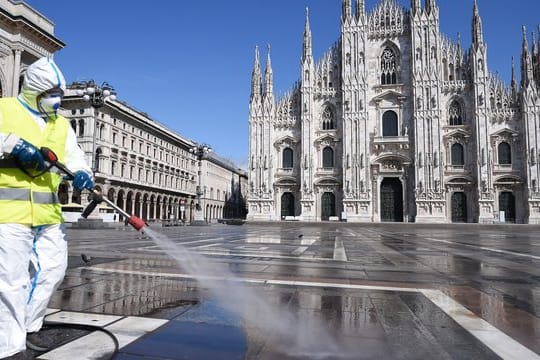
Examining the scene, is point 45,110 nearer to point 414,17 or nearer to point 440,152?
point 440,152

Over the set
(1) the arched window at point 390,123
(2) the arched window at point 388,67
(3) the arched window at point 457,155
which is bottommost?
(3) the arched window at point 457,155

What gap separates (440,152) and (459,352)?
1447 inches

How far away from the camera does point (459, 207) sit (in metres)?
36.1

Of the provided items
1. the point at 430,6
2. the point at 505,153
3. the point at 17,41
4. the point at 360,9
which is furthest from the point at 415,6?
the point at 17,41

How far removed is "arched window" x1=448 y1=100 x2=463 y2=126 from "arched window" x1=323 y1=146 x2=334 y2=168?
38.9ft

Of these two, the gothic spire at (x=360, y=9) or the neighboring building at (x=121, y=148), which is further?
the gothic spire at (x=360, y=9)

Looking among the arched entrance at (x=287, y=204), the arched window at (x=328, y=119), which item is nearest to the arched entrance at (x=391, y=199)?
the arched window at (x=328, y=119)

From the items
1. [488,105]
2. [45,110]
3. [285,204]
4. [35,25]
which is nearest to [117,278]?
[45,110]

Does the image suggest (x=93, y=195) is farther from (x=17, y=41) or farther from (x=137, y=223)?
(x=17, y=41)

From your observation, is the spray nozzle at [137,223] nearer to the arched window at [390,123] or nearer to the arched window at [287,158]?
the arched window at [287,158]

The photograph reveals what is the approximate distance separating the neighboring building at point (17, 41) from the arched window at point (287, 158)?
22.7m

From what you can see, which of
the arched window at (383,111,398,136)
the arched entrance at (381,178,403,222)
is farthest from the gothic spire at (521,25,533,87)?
the arched entrance at (381,178,403,222)

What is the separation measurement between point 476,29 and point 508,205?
1696cm

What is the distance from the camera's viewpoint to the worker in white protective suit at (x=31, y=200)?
2.38 meters
